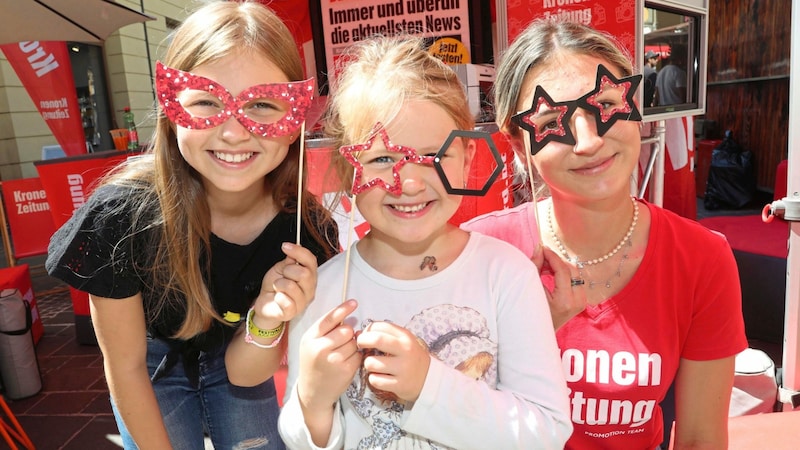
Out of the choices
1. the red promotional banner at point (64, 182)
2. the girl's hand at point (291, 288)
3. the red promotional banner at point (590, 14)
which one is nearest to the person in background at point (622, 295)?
the girl's hand at point (291, 288)

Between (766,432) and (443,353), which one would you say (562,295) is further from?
(766,432)

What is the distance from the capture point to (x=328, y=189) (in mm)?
1475

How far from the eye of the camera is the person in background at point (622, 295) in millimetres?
1318

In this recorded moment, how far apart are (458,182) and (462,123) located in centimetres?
15

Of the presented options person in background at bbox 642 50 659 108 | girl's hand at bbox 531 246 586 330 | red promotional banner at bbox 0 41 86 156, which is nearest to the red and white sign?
person in background at bbox 642 50 659 108

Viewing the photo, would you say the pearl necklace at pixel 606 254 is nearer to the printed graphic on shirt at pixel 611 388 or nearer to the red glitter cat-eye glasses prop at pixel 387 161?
the printed graphic on shirt at pixel 611 388

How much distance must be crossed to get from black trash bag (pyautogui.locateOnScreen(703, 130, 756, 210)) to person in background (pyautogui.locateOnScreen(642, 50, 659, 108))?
5587 millimetres

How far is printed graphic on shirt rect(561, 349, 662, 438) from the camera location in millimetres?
1377

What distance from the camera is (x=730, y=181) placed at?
7879 millimetres

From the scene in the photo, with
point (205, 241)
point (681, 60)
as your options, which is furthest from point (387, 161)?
point (681, 60)

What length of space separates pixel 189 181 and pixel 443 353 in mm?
885

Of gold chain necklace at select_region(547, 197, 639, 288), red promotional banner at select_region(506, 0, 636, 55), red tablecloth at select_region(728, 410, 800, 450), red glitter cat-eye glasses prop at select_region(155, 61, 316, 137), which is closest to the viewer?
red glitter cat-eye glasses prop at select_region(155, 61, 316, 137)

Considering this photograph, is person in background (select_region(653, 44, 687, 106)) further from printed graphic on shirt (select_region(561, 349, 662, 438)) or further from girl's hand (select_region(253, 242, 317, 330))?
girl's hand (select_region(253, 242, 317, 330))

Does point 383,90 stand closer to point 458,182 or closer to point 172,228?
point 458,182
